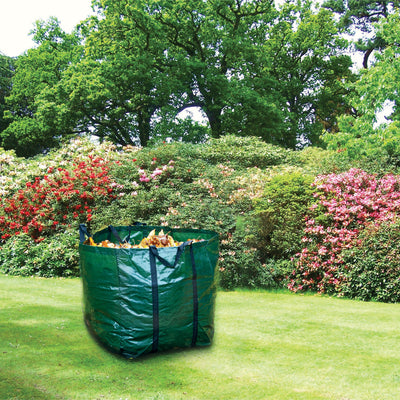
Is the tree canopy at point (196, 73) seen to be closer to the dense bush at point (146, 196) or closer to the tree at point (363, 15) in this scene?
the tree at point (363, 15)

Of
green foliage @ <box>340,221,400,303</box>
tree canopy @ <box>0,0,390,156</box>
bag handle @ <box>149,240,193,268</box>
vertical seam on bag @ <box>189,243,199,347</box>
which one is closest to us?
bag handle @ <box>149,240,193,268</box>

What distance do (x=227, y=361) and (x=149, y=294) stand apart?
879 mm

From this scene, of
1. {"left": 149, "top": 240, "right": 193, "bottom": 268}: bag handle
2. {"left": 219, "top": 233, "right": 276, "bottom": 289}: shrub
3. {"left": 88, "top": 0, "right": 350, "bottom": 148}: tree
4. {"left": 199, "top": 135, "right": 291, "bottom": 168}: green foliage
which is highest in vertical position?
{"left": 88, "top": 0, "right": 350, "bottom": 148}: tree

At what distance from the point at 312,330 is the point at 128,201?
224 inches

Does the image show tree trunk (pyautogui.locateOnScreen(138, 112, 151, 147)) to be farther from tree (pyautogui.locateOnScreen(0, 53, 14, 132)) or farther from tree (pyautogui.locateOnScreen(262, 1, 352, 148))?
tree (pyautogui.locateOnScreen(0, 53, 14, 132))

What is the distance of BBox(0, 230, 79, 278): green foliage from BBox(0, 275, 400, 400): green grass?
2848mm

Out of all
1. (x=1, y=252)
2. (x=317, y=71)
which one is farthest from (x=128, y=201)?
(x=317, y=71)

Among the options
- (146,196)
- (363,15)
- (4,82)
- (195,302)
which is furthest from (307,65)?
(195,302)

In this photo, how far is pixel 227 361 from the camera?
3.59 m

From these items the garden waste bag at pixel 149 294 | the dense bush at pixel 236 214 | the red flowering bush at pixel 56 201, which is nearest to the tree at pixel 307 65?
the dense bush at pixel 236 214

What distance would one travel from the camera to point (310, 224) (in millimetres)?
7867

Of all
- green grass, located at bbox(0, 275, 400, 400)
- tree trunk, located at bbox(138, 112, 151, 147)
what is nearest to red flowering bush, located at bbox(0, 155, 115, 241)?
green grass, located at bbox(0, 275, 400, 400)

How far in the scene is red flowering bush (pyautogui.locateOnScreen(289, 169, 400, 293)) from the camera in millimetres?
7352

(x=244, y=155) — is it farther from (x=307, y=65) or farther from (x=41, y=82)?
(x=41, y=82)
